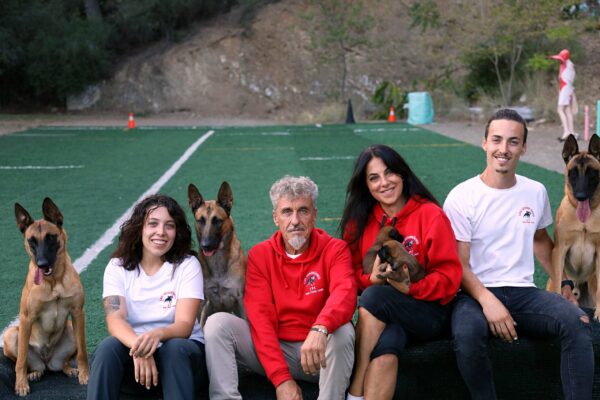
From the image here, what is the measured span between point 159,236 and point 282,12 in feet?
118

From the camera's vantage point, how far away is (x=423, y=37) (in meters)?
37.2

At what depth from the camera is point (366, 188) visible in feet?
14.1

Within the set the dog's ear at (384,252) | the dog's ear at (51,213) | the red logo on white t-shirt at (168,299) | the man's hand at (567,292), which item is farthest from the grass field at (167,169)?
the dog's ear at (384,252)

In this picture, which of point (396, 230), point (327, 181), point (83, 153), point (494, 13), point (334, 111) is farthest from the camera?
point (334, 111)

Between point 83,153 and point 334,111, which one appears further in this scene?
point 334,111

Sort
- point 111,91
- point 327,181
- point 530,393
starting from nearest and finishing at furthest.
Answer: point 530,393 < point 327,181 < point 111,91

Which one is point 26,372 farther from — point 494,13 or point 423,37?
point 423,37

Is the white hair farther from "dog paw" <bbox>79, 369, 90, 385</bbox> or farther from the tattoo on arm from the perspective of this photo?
"dog paw" <bbox>79, 369, 90, 385</bbox>

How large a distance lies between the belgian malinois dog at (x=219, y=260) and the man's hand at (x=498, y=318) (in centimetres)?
150

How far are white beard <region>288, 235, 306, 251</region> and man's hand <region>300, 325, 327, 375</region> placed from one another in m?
0.52

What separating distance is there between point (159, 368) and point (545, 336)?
81.4 inches

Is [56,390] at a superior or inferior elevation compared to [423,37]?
inferior

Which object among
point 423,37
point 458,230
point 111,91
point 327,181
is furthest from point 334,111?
point 458,230

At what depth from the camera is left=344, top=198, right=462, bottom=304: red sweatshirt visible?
3.93m
